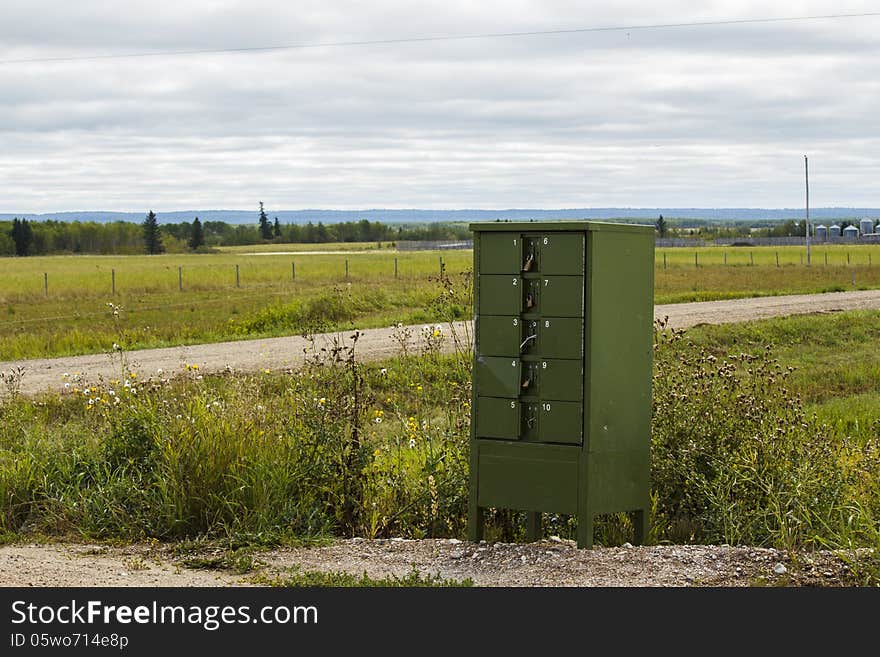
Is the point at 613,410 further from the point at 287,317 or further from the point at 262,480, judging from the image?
the point at 287,317

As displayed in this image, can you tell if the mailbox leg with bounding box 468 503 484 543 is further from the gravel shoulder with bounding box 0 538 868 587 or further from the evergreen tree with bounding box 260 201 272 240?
the evergreen tree with bounding box 260 201 272 240

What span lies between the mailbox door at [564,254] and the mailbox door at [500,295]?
20cm

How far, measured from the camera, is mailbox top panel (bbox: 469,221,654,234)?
20.2 feet

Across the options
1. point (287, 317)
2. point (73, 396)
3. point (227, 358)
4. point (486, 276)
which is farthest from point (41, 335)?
point (486, 276)

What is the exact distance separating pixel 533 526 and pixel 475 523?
1.26 ft

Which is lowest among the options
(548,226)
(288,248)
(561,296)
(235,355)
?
(235,355)

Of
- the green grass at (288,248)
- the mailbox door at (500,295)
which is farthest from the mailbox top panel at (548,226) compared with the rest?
the green grass at (288,248)

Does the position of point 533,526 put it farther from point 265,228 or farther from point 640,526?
point 265,228

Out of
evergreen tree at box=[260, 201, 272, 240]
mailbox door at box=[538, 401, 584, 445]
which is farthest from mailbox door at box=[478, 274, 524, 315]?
evergreen tree at box=[260, 201, 272, 240]

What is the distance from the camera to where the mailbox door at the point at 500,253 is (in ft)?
20.6

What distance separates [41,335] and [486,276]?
791 inches

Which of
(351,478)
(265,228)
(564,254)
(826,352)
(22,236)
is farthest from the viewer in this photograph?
(265,228)

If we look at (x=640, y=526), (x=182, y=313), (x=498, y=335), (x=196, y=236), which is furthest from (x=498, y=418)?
(x=196, y=236)

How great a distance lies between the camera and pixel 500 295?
6344mm
